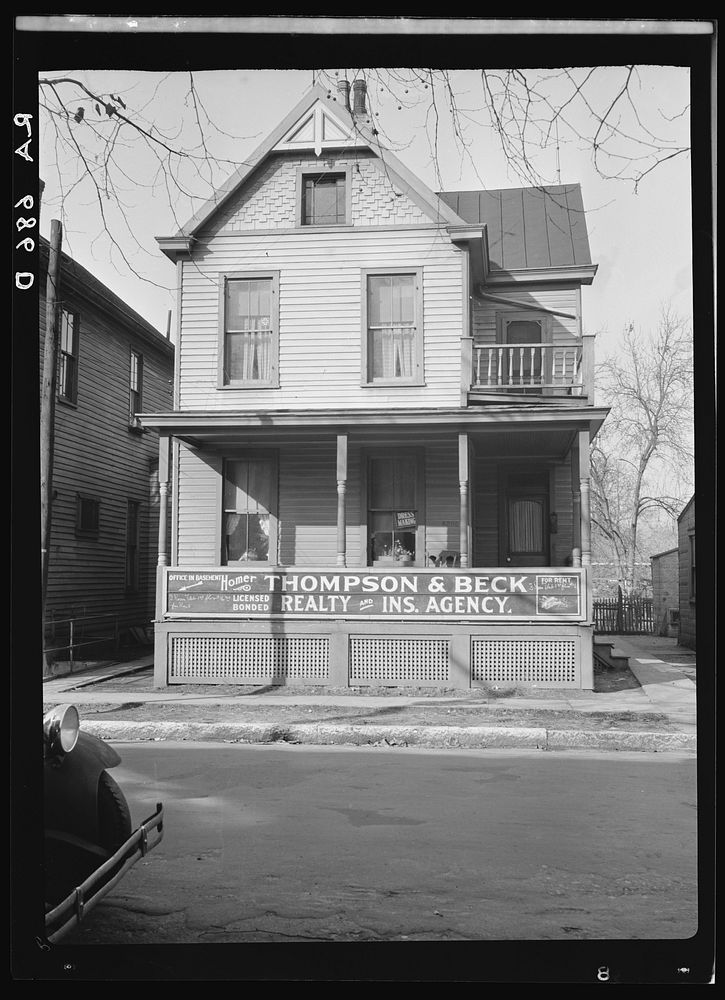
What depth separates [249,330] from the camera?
14414 mm

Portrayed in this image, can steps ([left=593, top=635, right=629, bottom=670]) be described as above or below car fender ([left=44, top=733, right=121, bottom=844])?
below

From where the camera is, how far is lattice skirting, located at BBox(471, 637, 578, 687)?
12.5m

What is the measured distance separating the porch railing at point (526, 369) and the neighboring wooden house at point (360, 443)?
6 centimetres

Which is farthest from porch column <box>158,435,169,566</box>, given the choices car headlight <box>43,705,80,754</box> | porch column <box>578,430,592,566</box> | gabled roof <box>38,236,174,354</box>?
car headlight <box>43,705,80,754</box>

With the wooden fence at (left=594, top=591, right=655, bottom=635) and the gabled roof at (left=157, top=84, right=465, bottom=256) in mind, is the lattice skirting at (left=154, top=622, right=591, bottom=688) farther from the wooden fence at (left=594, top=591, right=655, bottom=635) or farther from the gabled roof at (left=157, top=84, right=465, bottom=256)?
the gabled roof at (left=157, top=84, right=465, bottom=256)

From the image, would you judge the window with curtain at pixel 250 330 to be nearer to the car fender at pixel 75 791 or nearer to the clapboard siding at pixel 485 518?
the clapboard siding at pixel 485 518

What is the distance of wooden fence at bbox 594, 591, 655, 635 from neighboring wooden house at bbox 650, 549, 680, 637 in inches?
9.6

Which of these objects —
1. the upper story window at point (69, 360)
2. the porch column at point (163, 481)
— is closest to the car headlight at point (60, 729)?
the upper story window at point (69, 360)

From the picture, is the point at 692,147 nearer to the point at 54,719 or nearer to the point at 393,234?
the point at 54,719

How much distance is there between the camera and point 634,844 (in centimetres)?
496

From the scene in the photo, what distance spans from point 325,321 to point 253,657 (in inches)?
223

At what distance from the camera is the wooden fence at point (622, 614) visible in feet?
43.2

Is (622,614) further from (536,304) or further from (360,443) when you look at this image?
(536,304)

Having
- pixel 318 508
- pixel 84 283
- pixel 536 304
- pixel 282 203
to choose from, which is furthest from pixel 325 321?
pixel 84 283
